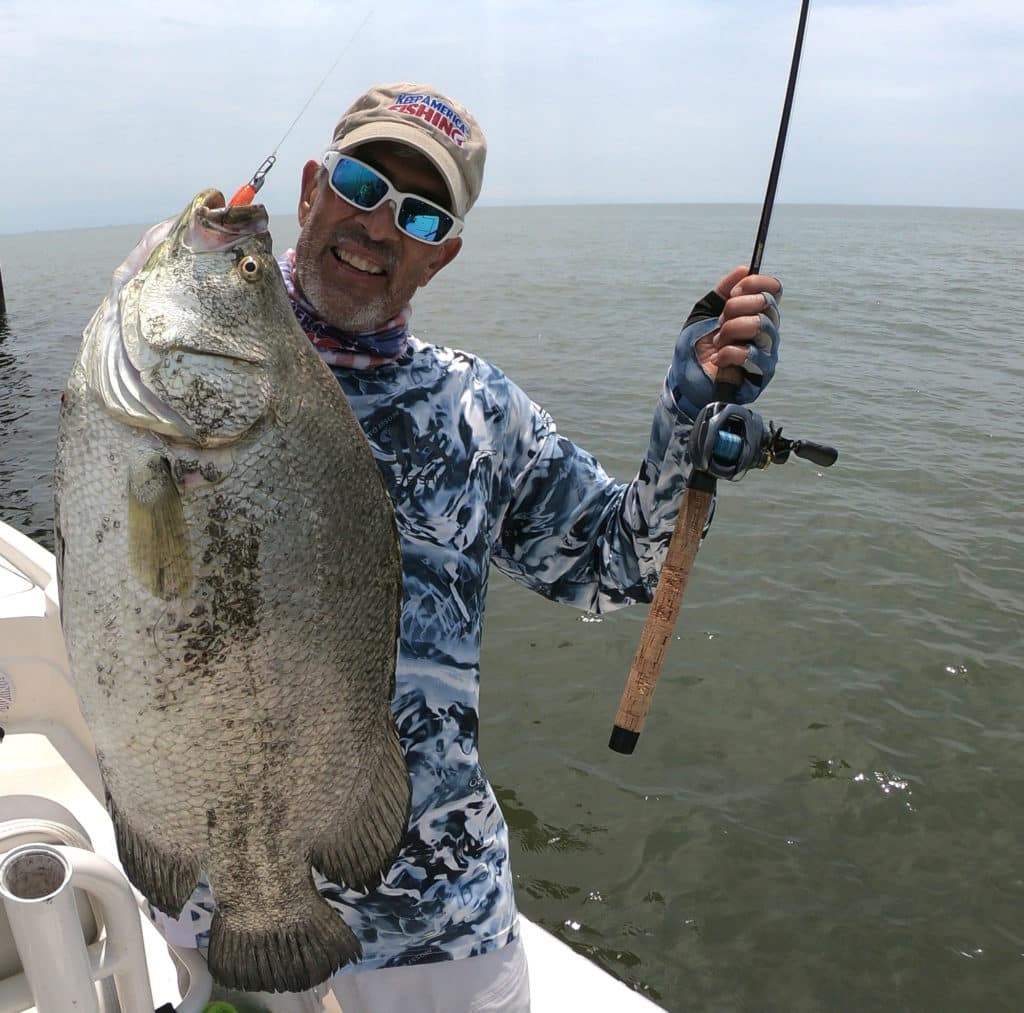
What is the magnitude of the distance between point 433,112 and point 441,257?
35cm

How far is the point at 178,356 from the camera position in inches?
59.4

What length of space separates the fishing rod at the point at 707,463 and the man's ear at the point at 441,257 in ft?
2.53

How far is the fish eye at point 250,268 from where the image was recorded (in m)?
1.62

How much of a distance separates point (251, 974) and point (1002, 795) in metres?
6.67

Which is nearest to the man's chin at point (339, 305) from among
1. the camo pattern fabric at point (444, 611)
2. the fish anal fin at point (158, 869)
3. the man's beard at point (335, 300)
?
the man's beard at point (335, 300)

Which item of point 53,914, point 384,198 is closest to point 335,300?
point 384,198

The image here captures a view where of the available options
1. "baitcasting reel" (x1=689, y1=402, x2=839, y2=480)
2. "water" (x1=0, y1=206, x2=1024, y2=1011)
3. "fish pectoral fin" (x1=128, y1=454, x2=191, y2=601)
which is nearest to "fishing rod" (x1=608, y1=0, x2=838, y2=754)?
"baitcasting reel" (x1=689, y1=402, x2=839, y2=480)

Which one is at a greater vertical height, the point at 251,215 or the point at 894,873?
the point at 251,215

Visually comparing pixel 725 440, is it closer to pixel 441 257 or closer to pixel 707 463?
pixel 707 463

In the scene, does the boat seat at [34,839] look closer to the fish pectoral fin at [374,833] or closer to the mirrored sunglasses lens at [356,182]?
the fish pectoral fin at [374,833]

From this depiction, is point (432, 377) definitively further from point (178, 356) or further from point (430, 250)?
point (178, 356)

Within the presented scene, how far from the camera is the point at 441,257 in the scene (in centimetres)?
229

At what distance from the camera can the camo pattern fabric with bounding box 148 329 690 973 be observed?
84.0 inches

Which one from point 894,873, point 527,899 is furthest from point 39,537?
point 894,873
